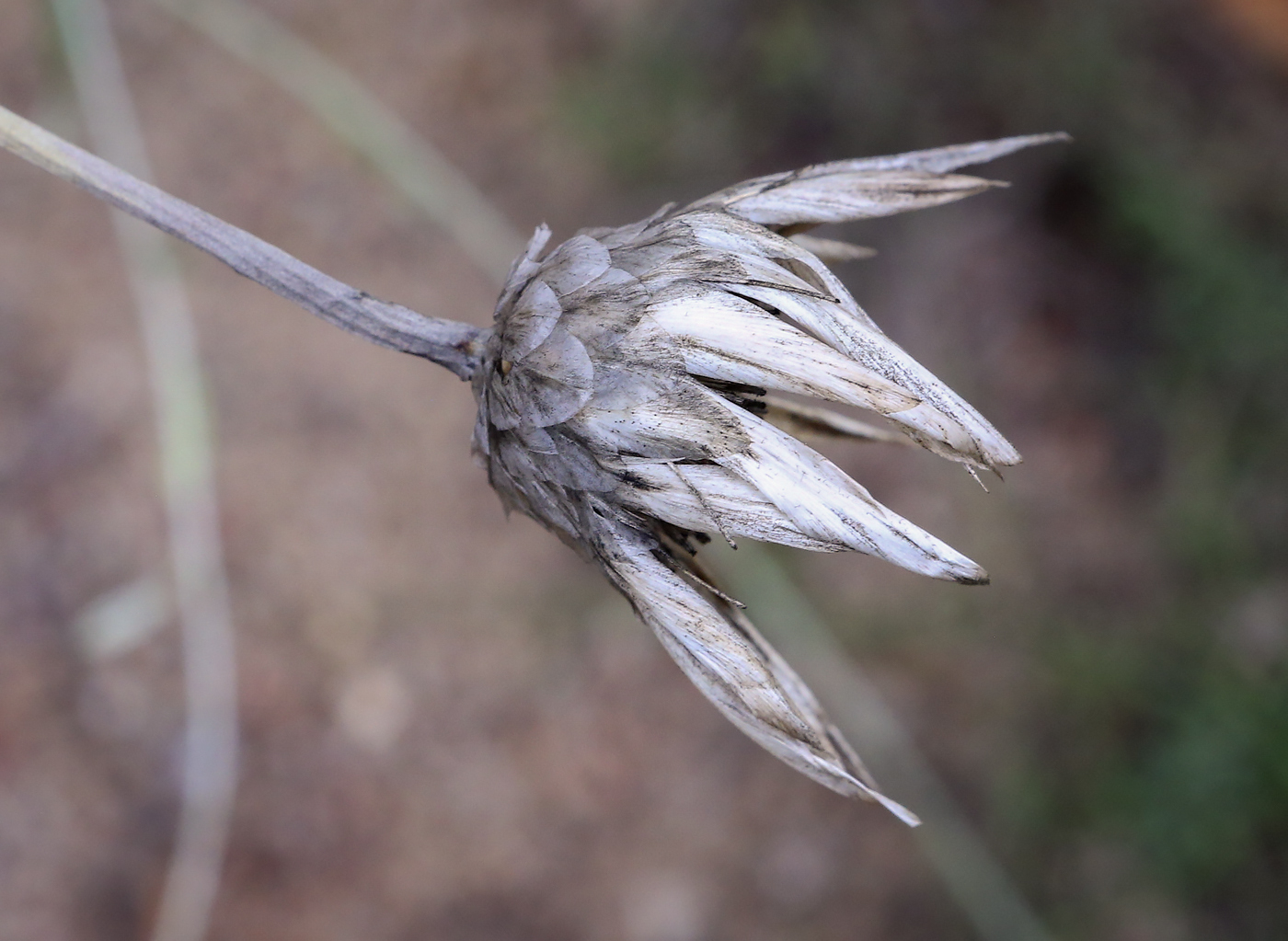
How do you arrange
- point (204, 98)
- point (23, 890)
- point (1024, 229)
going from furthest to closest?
point (1024, 229), point (204, 98), point (23, 890)

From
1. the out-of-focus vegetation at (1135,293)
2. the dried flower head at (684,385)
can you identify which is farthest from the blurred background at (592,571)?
the dried flower head at (684,385)

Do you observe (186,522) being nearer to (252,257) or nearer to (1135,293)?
(252,257)

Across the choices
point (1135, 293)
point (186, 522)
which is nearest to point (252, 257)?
point (186, 522)

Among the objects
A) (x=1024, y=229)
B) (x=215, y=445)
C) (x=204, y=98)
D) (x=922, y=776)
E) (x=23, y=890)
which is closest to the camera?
(x=23, y=890)

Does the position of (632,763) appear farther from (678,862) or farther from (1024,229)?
(1024,229)

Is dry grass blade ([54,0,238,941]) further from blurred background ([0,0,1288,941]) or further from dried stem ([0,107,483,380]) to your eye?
dried stem ([0,107,483,380])

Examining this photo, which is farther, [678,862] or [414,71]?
[414,71]

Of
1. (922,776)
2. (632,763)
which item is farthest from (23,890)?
(922,776)

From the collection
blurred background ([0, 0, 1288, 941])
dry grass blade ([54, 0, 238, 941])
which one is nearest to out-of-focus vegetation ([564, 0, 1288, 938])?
blurred background ([0, 0, 1288, 941])
